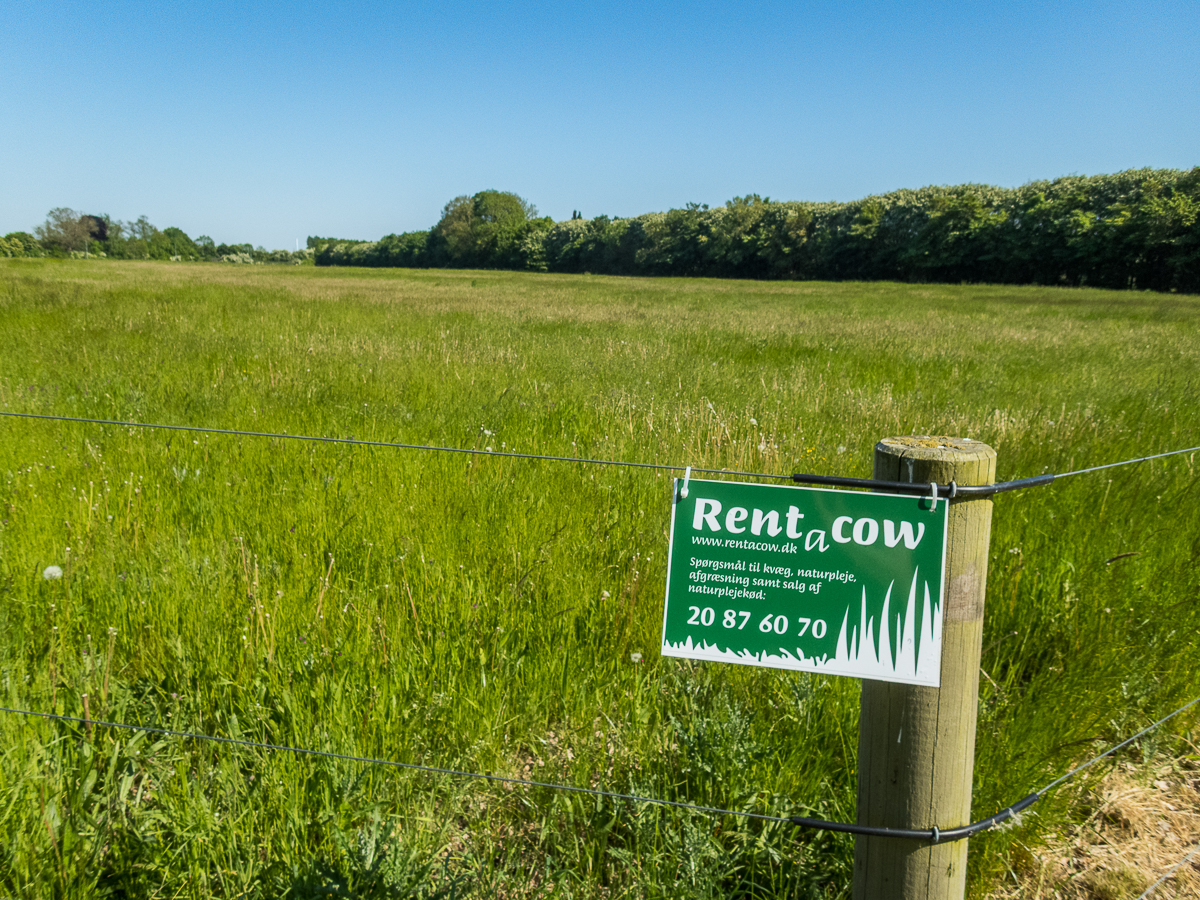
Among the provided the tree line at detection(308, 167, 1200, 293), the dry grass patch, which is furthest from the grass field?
the tree line at detection(308, 167, 1200, 293)

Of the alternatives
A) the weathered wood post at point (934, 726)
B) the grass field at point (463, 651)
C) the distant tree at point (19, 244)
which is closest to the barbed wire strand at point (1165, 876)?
the grass field at point (463, 651)

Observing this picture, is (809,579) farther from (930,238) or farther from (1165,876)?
(930,238)

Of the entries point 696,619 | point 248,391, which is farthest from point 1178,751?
point 248,391

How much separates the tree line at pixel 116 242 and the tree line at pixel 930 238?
168 feet

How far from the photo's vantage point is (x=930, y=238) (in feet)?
215

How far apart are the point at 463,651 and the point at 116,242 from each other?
136 meters

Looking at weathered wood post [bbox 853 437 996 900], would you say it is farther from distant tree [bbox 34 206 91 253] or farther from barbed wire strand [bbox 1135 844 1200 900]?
distant tree [bbox 34 206 91 253]

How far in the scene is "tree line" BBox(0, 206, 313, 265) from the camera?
9475cm

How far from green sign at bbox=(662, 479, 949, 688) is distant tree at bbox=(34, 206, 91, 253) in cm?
12564

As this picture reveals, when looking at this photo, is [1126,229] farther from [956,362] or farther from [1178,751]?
[1178,751]

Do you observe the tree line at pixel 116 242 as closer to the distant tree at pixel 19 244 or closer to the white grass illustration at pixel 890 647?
the distant tree at pixel 19 244

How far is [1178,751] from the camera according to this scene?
2547 mm

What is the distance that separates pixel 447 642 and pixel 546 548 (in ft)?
3.15

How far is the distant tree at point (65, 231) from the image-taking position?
100062 millimetres
